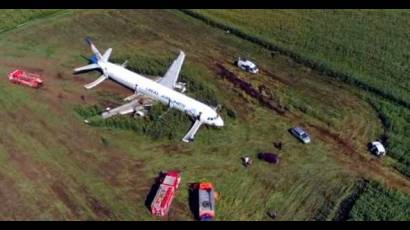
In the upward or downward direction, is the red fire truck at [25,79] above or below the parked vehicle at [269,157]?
above

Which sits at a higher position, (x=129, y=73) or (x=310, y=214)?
(x=129, y=73)

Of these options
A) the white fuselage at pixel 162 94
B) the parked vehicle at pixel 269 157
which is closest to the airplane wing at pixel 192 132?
the white fuselage at pixel 162 94

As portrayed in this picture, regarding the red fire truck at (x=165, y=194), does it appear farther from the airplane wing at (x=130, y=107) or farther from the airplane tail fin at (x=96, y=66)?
the airplane tail fin at (x=96, y=66)

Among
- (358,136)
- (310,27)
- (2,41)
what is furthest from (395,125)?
(2,41)

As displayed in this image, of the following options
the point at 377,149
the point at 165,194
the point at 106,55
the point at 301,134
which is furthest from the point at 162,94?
the point at 377,149

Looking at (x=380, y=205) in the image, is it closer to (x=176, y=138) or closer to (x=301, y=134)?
(x=301, y=134)

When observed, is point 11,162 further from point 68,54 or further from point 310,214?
point 310,214

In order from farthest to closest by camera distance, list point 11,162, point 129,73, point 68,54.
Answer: point 68,54, point 129,73, point 11,162
